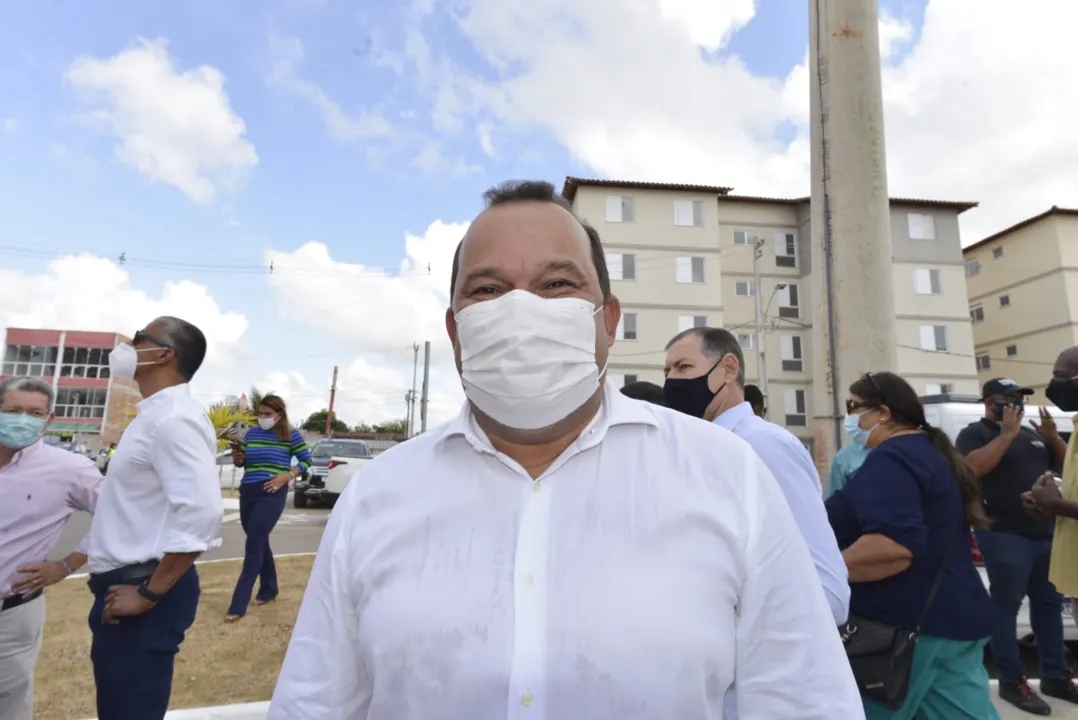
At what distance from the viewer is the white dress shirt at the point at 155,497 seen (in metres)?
2.65

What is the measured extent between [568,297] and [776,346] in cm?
3291

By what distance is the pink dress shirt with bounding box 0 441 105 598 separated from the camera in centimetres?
296

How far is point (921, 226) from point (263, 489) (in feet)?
113

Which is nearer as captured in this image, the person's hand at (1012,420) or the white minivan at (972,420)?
the person's hand at (1012,420)

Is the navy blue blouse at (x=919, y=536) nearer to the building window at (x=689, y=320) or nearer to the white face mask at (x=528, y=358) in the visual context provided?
the white face mask at (x=528, y=358)

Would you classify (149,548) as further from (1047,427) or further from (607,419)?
(1047,427)

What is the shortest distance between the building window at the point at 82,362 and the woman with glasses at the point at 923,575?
7347 centimetres

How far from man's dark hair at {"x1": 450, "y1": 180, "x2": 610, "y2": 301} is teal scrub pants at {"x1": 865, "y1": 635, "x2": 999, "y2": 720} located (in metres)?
2.21

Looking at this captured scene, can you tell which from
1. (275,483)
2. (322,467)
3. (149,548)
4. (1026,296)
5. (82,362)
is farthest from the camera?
(82,362)

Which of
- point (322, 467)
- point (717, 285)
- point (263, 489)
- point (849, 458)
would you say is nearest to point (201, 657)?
point (263, 489)

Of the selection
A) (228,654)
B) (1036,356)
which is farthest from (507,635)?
(1036,356)


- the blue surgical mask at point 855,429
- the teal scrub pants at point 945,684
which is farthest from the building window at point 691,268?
the teal scrub pants at point 945,684

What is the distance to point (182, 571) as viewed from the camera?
2.62 m

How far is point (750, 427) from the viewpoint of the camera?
2512 mm
